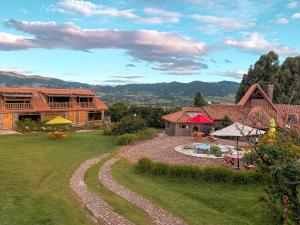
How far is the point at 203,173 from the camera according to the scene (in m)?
18.9

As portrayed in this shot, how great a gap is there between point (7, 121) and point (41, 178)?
24916 millimetres

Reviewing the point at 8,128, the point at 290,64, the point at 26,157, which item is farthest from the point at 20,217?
the point at 290,64

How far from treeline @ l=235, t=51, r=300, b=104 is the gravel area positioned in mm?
23055

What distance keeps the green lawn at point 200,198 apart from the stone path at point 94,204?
2.19 metres

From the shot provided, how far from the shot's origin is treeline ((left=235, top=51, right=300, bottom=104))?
50.8 metres

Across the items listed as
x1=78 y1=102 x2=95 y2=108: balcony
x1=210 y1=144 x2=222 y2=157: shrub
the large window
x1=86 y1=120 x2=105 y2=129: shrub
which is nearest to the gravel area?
x1=210 y1=144 x2=222 y2=157: shrub

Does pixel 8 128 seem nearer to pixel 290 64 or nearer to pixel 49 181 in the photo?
pixel 49 181

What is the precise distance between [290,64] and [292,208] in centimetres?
4840

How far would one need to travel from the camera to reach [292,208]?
354 inches

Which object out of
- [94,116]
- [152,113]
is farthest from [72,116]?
[152,113]

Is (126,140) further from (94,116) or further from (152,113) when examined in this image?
(94,116)

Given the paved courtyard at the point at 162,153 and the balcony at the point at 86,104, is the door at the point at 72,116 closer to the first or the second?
the balcony at the point at 86,104

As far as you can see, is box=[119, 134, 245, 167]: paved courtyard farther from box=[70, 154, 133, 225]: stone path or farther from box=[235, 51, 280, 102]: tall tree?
box=[235, 51, 280, 102]: tall tree

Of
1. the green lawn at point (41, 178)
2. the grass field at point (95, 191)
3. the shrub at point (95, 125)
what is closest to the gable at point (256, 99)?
the green lawn at point (41, 178)
